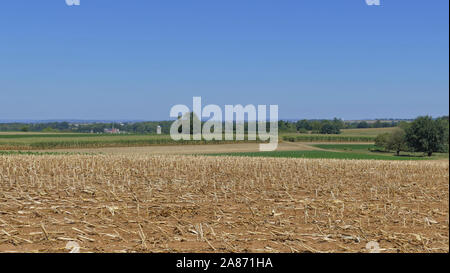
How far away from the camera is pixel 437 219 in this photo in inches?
462

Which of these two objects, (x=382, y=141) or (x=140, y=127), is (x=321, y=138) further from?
(x=140, y=127)

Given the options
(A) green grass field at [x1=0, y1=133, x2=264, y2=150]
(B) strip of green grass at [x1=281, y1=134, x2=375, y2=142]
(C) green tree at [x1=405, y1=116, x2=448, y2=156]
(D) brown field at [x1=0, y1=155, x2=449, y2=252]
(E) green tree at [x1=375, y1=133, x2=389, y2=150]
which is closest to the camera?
(D) brown field at [x1=0, y1=155, x2=449, y2=252]

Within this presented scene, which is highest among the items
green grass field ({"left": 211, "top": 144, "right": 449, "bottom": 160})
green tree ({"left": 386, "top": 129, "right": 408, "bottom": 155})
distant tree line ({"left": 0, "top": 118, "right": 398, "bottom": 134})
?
distant tree line ({"left": 0, "top": 118, "right": 398, "bottom": 134})

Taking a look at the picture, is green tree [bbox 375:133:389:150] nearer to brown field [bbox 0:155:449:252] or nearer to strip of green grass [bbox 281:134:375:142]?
strip of green grass [bbox 281:134:375:142]

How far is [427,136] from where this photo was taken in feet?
271

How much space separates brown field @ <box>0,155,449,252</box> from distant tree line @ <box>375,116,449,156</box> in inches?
2646

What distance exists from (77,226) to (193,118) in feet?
257

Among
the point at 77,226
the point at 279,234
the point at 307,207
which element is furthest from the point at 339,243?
the point at 77,226

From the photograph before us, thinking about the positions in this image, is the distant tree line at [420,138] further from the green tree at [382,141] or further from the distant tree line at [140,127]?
the distant tree line at [140,127]

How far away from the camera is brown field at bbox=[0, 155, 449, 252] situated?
8.74 m

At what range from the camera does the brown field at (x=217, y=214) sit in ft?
28.7

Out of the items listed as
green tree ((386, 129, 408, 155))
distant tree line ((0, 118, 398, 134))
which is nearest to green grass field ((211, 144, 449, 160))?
green tree ((386, 129, 408, 155))
